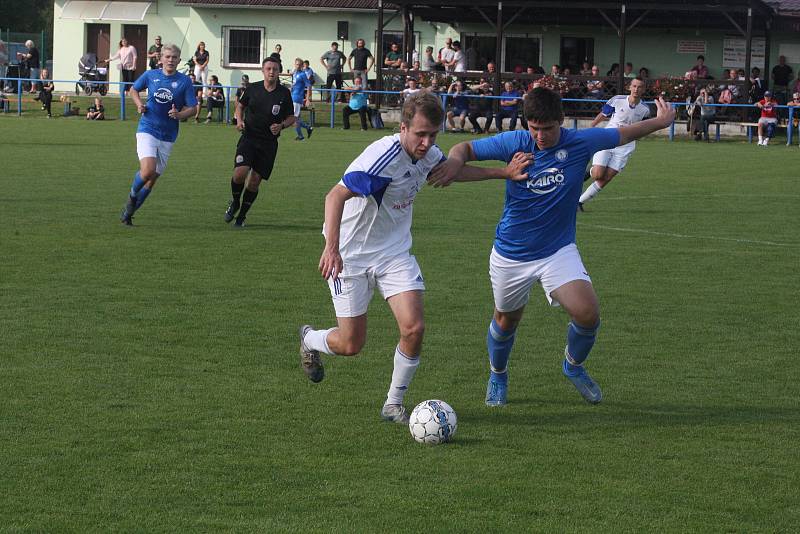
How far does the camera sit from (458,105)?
33.3m

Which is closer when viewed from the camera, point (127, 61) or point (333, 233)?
point (333, 233)

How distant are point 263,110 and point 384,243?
7923 mm

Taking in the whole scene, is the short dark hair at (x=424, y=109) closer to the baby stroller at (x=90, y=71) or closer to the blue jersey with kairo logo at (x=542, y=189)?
the blue jersey with kairo logo at (x=542, y=189)

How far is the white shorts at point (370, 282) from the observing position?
630cm

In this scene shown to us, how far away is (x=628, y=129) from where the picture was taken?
6.82 metres

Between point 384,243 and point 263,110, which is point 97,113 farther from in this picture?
point 384,243

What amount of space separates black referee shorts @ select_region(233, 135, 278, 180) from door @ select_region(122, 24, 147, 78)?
33.9 metres

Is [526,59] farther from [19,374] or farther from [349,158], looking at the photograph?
[19,374]

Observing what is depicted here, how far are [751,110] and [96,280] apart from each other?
26.7 meters

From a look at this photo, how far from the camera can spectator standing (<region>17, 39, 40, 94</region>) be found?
42.4 meters

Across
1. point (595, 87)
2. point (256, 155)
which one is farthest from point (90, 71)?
point (256, 155)

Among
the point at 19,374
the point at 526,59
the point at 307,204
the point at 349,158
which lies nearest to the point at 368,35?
the point at 526,59

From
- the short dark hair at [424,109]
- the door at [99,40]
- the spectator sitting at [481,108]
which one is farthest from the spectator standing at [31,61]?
the short dark hair at [424,109]

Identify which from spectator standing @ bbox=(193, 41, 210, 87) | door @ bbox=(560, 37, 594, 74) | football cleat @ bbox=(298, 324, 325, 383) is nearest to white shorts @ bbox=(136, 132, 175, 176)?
football cleat @ bbox=(298, 324, 325, 383)
